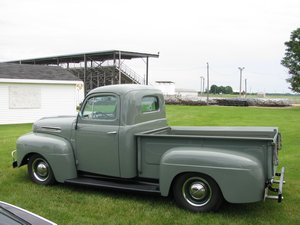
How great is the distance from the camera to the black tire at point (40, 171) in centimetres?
694

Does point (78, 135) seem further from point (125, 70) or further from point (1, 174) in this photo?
point (125, 70)

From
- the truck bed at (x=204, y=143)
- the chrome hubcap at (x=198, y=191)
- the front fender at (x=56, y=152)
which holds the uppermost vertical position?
the truck bed at (x=204, y=143)

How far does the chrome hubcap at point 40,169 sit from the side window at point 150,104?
85.2 inches

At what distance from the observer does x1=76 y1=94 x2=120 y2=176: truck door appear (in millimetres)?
6168

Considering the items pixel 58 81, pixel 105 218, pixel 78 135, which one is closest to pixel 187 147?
pixel 105 218

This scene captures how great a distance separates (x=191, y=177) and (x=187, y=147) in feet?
1.48

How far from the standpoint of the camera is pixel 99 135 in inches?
248

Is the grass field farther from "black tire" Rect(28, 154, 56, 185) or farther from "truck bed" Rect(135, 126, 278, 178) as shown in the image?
"truck bed" Rect(135, 126, 278, 178)

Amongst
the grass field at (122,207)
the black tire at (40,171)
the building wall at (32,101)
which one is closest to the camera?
the grass field at (122,207)

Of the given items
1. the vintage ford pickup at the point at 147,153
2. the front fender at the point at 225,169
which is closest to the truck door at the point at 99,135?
the vintage ford pickup at the point at 147,153

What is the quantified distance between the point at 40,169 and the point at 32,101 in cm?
1437

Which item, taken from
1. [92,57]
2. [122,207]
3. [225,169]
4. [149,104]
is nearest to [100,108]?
[149,104]

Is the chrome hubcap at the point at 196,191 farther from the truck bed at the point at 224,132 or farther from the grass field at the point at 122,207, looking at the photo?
the truck bed at the point at 224,132

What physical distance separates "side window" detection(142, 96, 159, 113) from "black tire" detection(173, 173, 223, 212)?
1608 millimetres
